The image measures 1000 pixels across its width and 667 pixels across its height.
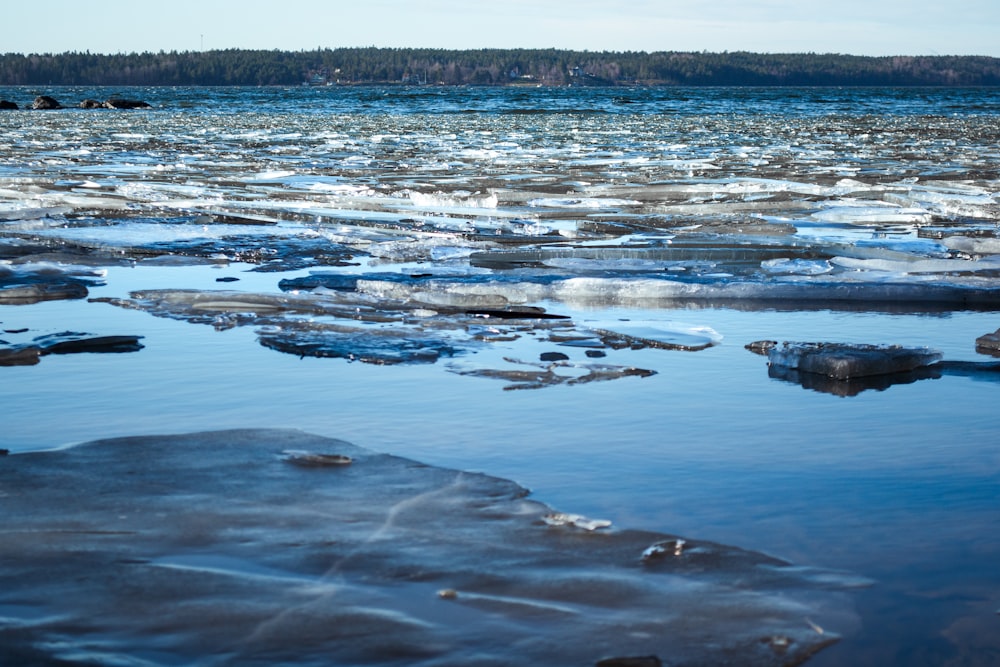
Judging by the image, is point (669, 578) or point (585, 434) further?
point (585, 434)

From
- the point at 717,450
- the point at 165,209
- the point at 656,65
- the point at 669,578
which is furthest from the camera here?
the point at 656,65

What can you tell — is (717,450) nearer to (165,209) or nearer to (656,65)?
(165,209)

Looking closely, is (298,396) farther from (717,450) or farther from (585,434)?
(717,450)

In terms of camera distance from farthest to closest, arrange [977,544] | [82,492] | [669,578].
Result: 1. [82,492]
2. [977,544]
3. [669,578]

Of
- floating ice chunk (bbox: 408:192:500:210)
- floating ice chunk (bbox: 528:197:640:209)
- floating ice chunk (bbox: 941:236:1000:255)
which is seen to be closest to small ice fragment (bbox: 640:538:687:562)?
floating ice chunk (bbox: 941:236:1000:255)

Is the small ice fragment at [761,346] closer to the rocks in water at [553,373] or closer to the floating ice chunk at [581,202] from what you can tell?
the rocks in water at [553,373]

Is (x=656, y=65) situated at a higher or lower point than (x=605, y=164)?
higher

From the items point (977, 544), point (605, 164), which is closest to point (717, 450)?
point (977, 544)

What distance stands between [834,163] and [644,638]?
14.6 m

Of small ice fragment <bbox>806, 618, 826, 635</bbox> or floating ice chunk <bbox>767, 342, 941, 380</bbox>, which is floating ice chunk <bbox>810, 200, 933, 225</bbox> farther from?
small ice fragment <bbox>806, 618, 826, 635</bbox>

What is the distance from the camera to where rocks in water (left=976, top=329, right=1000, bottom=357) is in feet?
14.7

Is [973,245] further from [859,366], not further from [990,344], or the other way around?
[859,366]

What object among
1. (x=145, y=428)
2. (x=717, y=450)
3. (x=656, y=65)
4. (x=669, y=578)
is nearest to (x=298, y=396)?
(x=145, y=428)

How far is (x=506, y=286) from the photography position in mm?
5852
